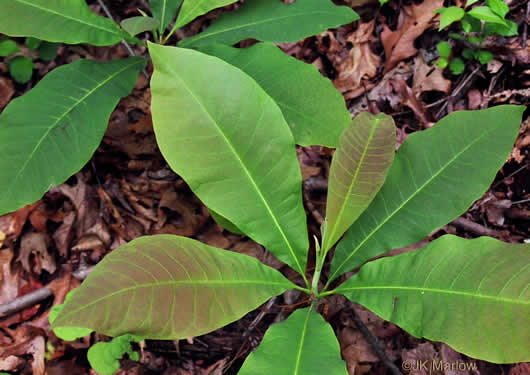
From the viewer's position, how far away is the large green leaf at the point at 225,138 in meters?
1.04

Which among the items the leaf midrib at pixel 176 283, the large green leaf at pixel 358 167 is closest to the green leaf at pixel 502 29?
the large green leaf at pixel 358 167

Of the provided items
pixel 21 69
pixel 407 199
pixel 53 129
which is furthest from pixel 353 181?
pixel 21 69

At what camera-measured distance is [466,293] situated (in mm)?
940

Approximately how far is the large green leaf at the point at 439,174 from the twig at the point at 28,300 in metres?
1.41

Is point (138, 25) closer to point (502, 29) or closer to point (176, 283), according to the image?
point (176, 283)

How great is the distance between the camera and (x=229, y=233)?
1.80m

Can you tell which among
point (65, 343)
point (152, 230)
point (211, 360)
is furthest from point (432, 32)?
point (65, 343)

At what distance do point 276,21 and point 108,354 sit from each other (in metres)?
1.58

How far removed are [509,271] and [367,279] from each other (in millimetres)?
400

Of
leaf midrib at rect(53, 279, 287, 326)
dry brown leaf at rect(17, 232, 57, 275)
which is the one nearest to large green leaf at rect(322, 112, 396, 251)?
leaf midrib at rect(53, 279, 287, 326)

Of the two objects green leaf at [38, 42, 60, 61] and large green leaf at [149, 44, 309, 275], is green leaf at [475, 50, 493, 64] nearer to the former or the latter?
large green leaf at [149, 44, 309, 275]

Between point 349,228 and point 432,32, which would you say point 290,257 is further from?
point 432,32

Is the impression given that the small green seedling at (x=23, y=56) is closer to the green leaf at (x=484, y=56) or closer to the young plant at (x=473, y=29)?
the young plant at (x=473, y=29)

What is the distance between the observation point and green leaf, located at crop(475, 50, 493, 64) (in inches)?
69.5
